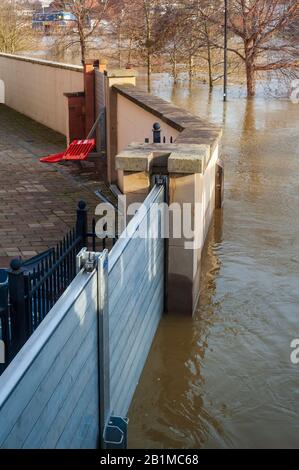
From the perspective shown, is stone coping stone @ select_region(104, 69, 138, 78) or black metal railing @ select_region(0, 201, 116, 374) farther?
stone coping stone @ select_region(104, 69, 138, 78)

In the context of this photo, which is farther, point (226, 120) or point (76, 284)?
point (226, 120)

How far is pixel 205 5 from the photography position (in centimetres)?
2623

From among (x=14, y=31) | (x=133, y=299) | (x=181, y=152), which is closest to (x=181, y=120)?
(x=181, y=152)

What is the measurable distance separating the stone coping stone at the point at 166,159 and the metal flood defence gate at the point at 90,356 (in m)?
0.27

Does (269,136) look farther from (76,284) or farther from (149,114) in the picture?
(76,284)

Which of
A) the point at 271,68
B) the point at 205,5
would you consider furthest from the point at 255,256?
the point at 205,5

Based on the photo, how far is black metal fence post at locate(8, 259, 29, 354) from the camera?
4105mm

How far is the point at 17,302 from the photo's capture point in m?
4.14

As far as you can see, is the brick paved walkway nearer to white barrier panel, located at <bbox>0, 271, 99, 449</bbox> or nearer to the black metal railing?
the black metal railing

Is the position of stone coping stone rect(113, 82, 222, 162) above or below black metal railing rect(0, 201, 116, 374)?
above

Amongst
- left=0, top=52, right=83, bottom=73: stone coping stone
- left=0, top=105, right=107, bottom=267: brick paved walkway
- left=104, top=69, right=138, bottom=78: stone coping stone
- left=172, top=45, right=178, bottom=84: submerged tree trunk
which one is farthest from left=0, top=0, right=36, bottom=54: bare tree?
left=104, top=69, right=138, bottom=78: stone coping stone

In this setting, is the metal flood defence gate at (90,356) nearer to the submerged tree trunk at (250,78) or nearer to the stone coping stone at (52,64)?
the stone coping stone at (52,64)

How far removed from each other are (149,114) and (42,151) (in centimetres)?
568

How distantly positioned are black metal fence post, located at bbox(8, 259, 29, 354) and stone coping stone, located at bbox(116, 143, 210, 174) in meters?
1.81
